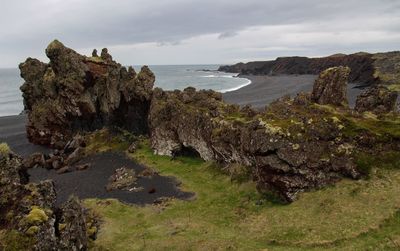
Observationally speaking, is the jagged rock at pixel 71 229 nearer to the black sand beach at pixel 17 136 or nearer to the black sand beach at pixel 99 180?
the black sand beach at pixel 99 180

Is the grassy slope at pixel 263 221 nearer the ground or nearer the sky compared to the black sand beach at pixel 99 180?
nearer the sky

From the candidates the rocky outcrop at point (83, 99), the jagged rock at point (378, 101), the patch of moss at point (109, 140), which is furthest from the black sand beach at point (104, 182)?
the jagged rock at point (378, 101)

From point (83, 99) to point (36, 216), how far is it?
2598 inches

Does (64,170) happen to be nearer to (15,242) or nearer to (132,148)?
(132,148)

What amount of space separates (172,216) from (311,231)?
17093mm

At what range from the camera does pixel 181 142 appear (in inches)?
2788

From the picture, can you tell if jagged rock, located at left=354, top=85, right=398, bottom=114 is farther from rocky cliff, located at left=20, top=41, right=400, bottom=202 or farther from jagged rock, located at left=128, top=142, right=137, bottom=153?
jagged rock, located at left=128, top=142, right=137, bottom=153

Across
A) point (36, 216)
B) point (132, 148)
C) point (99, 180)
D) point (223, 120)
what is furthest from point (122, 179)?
point (36, 216)

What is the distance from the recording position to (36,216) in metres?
26.5

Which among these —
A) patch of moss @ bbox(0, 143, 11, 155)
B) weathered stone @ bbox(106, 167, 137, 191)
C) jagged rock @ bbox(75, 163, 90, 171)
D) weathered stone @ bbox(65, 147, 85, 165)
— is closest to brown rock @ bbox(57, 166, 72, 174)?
jagged rock @ bbox(75, 163, 90, 171)

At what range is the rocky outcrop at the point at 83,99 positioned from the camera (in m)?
87.8

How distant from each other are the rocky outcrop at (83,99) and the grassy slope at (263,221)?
37678 mm

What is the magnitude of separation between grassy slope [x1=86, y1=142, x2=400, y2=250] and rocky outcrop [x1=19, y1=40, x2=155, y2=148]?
3768cm

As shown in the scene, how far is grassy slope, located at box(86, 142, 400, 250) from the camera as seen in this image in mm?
33688
